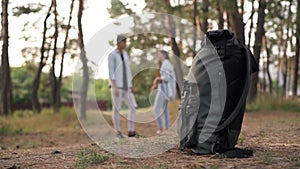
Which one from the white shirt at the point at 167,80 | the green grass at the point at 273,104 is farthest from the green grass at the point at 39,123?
the green grass at the point at 273,104

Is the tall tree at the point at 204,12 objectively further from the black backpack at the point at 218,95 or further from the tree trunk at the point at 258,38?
the black backpack at the point at 218,95

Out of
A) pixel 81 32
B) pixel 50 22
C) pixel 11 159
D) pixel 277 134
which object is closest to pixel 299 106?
pixel 81 32

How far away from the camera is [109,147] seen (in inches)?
242

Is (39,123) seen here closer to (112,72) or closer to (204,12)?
(204,12)

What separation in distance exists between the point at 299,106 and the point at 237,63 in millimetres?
11292

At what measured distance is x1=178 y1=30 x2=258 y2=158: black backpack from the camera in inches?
203

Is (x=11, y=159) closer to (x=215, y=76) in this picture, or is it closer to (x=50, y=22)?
(x=215, y=76)

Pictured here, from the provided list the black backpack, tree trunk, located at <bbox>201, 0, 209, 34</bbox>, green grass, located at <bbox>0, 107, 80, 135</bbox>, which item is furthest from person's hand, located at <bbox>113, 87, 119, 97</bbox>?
tree trunk, located at <bbox>201, 0, 209, 34</bbox>

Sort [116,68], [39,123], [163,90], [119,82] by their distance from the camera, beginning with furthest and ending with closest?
[39,123]
[163,90]
[119,82]
[116,68]

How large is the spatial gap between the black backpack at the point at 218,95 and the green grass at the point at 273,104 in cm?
1059

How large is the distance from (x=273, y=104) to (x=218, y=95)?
11.5m

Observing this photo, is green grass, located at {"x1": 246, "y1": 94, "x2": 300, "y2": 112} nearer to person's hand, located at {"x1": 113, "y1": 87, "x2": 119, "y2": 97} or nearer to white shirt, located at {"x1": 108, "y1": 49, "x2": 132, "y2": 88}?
white shirt, located at {"x1": 108, "y1": 49, "x2": 132, "y2": 88}

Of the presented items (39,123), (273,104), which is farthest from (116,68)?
(273,104)

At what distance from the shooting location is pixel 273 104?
53.2ft
